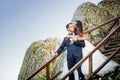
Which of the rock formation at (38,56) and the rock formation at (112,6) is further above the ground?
the rock formation at (112,6)

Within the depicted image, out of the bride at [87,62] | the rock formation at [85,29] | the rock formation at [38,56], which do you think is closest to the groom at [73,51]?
the bride at [87,62]

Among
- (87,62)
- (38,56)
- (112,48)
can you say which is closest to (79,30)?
(87,62)

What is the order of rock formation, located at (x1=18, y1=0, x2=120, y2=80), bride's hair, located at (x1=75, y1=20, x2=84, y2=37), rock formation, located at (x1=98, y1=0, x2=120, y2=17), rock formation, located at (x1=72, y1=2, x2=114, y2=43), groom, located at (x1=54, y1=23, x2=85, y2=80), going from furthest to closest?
rock formation, located at (x1=98, y1=0, x2=120, y2=17) → rock formation, located at (x1=18, y1=0, x2=120, y2=80) → rock formation, located at (x1=72, y1=2, x2=114, y2=43) → bride's hair, located at (x1=75, y1=20, x2=84, y2=37) → groom, located at (x1=54, y1=23, x2=85, y2=80)

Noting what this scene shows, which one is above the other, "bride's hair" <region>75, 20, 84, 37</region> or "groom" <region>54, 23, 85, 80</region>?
"bride's hair" <region>75, 20, 84, 37</region>

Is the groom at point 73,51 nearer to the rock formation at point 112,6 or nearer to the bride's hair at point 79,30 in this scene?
the bride's hair at point 79,30

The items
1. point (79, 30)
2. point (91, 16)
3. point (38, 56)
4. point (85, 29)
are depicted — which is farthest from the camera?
point (38, 56)

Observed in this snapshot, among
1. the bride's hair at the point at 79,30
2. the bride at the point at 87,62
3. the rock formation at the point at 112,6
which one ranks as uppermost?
the rock formation at the point at 112,6

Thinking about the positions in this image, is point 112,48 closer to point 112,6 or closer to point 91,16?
point 91,16

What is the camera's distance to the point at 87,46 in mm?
8492

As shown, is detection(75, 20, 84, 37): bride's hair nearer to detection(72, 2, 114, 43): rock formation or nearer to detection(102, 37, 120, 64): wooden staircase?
detection(102, 37, 120, 64): wooden staircase

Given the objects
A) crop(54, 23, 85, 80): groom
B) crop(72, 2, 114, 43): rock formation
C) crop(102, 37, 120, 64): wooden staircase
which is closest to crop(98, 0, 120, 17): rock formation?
crop(72, 2, 114, 43): rock formation

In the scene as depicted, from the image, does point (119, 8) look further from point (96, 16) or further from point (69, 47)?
point (69, 47)

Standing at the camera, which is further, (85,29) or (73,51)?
(85,29)

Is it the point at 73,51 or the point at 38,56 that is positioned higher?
the point at 38,56
